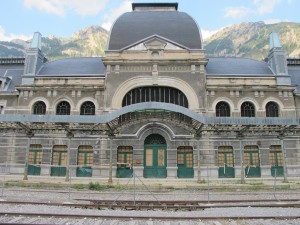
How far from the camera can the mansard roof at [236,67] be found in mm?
27703

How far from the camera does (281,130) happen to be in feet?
69.2

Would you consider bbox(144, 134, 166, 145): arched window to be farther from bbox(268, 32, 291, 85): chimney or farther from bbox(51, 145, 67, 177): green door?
bbox(268, 32, 291, 85): chimney

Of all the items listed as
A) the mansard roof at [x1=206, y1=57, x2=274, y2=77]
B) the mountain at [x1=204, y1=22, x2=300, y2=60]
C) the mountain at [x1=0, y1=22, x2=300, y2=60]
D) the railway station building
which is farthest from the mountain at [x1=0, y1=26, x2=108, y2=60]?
the mansard roof at [x1=206, y1=57, x2=274, y2=77]

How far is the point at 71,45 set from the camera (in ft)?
531

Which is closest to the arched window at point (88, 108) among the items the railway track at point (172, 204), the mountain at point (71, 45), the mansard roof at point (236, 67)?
the mansard roof at point (236, 67)

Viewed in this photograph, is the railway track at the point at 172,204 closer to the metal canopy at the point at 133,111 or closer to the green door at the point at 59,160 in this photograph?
the metal canopy at the point at 133,111

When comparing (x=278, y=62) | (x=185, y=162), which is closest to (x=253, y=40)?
(x=278, y=62)

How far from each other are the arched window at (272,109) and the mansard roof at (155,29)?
8357 mm

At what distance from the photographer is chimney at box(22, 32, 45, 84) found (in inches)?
1067

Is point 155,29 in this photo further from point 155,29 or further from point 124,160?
point 124,160

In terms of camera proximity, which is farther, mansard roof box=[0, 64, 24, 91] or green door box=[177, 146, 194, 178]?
mansard roof box=[0, 64, 24, 91]

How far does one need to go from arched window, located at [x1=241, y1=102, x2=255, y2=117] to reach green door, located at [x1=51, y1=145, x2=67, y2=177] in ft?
54.1

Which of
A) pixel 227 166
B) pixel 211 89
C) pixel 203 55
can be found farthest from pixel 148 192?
pixel 203 55

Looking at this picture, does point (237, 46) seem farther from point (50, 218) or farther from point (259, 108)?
point (50, 218)
